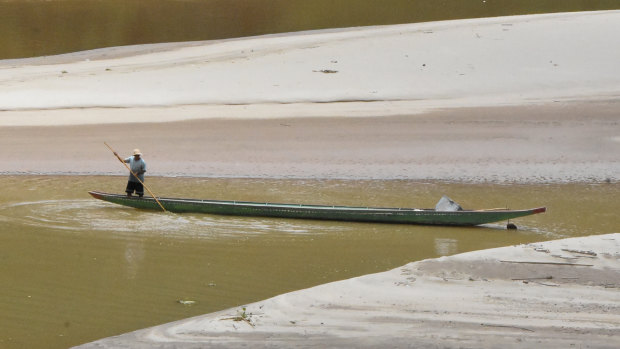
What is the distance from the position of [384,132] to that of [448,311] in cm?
1084

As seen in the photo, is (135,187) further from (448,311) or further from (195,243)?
(448,311)

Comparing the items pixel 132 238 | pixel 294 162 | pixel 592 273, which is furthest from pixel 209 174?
pixel 592 273

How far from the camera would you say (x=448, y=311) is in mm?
8273

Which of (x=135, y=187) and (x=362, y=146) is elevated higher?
(x=362, y=146)

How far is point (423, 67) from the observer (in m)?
22.8

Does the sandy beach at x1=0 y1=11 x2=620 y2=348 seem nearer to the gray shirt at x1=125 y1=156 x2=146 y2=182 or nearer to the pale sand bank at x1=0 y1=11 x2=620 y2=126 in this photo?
the pale sand bank at x1=0 y1=11 x2=620 y2=126

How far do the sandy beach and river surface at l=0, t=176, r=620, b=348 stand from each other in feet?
2.50

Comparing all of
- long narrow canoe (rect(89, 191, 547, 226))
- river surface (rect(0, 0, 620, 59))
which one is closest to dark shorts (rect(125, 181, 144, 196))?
long narrow canoe (rect(89, 191, 547, 226))

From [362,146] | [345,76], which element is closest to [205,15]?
[345,76]

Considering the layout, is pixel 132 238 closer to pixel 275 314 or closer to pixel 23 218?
pixel 23 218

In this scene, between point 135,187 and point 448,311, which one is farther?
point 135,187

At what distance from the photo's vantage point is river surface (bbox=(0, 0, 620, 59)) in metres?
30.9

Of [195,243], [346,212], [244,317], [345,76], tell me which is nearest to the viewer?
[244,317]

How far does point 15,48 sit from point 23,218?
55.8 feet
